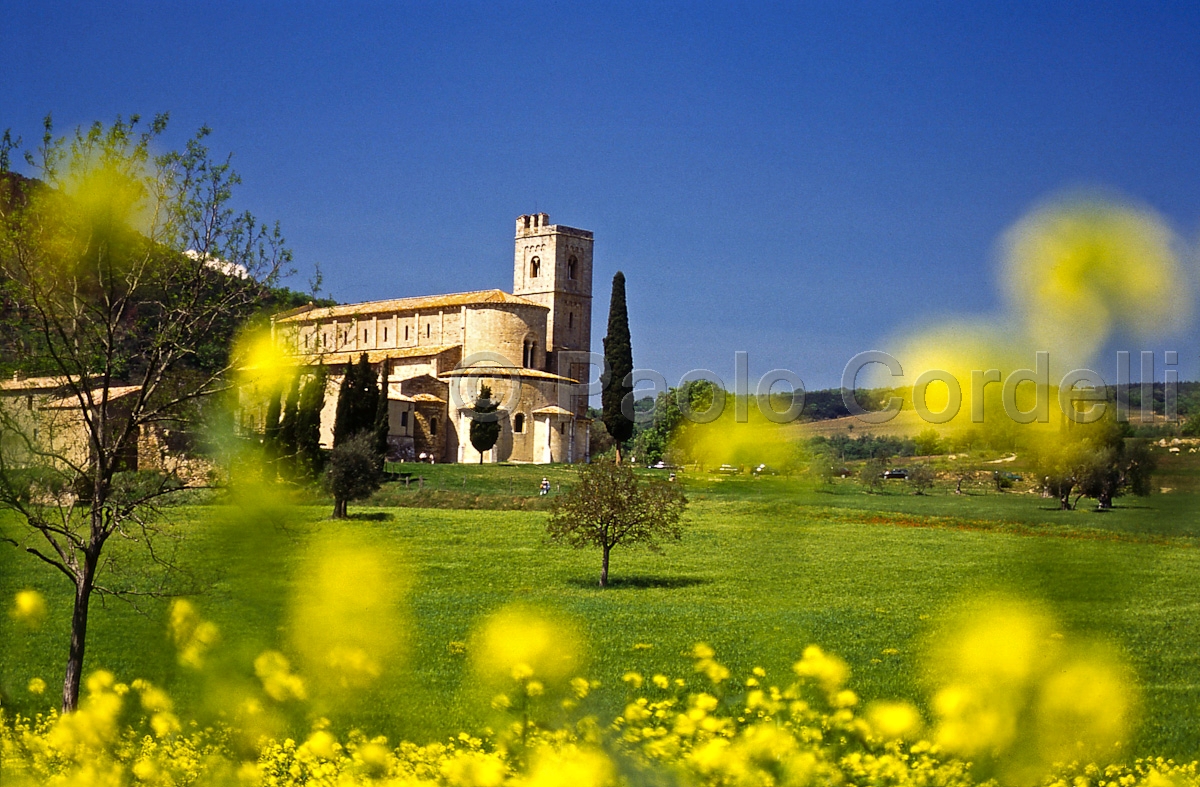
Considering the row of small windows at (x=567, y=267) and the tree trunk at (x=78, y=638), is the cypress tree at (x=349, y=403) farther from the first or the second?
the tree trunk at (x=78, y=638)

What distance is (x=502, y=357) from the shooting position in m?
45.6

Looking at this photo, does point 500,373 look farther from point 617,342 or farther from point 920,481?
point 920,481

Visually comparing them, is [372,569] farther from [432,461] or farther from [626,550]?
[432,461]

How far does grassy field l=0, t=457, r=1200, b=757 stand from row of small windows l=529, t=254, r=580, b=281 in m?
30.4

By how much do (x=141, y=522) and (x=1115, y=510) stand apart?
16.3ft

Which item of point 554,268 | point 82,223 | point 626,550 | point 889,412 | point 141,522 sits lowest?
point 626,550

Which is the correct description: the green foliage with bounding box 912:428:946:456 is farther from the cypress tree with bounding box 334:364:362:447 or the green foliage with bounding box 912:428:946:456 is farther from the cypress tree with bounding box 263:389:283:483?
the cypress tree with bounding box 334:364:362:447

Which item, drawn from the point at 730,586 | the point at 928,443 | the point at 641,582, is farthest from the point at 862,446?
the point at 641,582

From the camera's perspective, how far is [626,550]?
18.3 meters

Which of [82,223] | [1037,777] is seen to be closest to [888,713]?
[1037,777]

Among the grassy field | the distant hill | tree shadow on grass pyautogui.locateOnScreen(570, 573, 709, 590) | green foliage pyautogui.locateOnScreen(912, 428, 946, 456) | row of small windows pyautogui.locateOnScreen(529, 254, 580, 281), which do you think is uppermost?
row of small windows pyautogui.locateOnScreen(529, 254, 580, 281)

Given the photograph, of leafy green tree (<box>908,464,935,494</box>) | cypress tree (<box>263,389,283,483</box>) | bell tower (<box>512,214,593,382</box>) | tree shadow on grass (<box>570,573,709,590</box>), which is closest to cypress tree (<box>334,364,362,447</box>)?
tree shadow on grass (<box>570,573,709,590</box>)

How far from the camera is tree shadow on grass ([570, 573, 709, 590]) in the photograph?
1384 cm

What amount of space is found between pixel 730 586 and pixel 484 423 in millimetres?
29585
